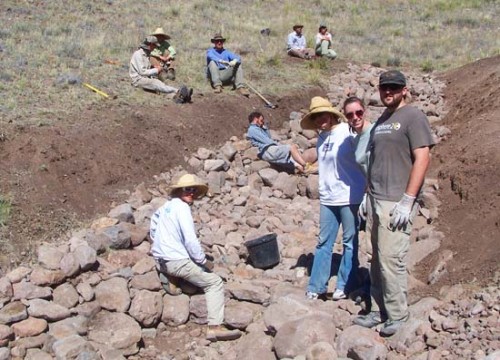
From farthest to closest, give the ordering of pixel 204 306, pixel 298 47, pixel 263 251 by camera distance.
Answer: pixel 298 47 → pixel 263 251 → pixel 204 306

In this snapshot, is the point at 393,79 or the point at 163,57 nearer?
the point at 393,79

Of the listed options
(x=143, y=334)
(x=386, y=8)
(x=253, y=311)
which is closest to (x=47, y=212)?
(x=143, y=334)

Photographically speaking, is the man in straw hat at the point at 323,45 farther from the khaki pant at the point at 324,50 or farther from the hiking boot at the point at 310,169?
the hiking boot at the point at 310,169

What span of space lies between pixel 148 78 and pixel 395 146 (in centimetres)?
712

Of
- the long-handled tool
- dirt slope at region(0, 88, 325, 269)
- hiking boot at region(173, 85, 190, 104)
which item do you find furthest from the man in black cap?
the long-handled tool

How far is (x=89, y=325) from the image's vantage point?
19.4 feet

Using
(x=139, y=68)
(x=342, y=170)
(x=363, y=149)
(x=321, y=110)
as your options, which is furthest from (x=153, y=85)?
(x=363, y=149)

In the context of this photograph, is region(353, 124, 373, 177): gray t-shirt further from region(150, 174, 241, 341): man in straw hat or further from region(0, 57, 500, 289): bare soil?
region(150, 174, 241, 341): man in straw hat

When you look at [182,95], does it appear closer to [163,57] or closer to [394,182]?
[163,57]

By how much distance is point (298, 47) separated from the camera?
51.1ft

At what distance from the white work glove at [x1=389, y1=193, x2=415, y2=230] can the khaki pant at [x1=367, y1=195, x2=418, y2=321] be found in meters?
0.10

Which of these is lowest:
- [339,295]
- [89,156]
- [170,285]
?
[89,156]

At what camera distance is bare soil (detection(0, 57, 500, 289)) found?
22.2 ft

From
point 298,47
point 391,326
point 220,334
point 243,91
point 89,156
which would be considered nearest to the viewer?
point 391,326
